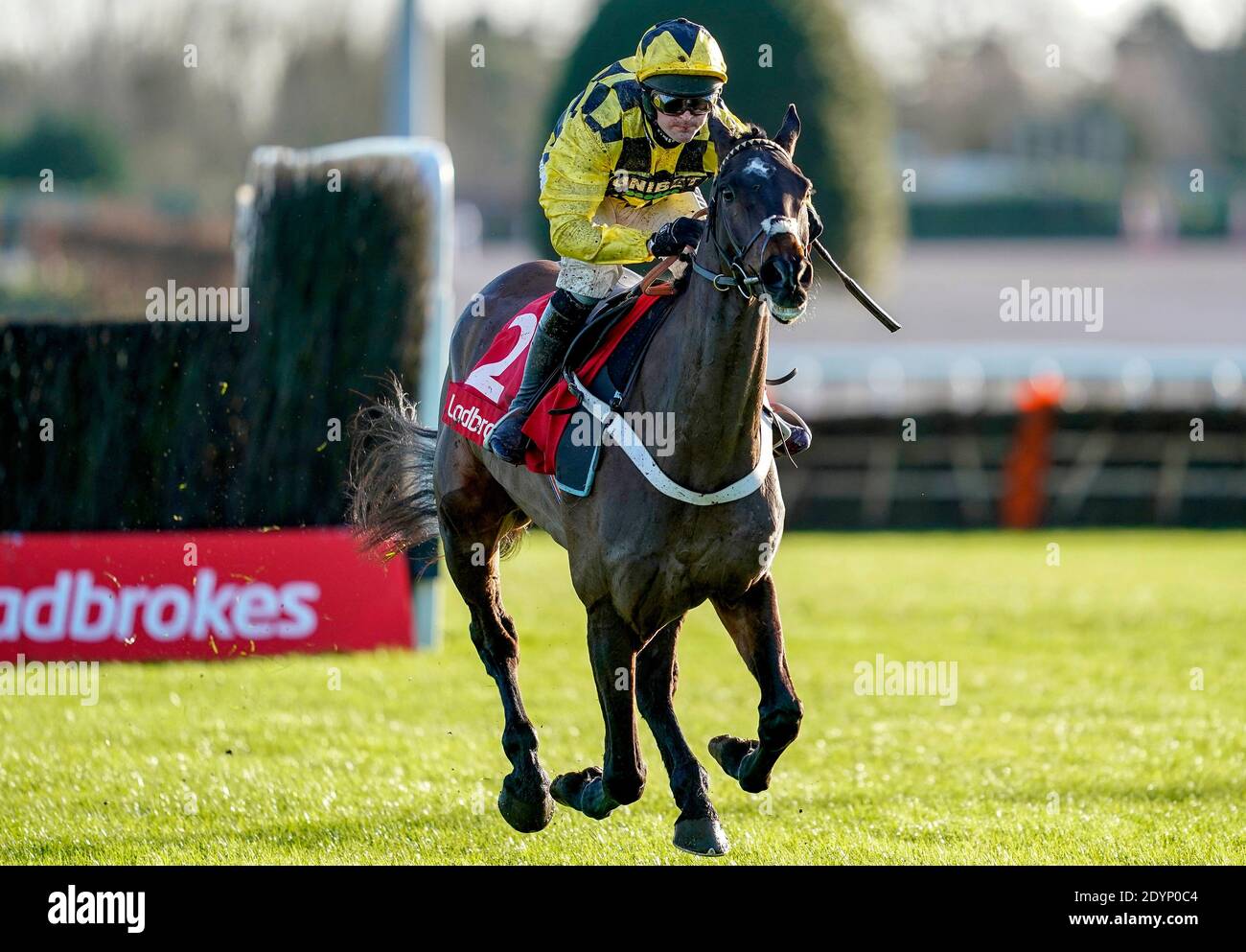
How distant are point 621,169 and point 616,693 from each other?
1648mm

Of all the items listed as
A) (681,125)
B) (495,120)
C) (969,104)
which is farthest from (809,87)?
(969,104)

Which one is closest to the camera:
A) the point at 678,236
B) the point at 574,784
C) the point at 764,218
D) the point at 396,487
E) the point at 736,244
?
the point at 764,218

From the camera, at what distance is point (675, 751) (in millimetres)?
5559

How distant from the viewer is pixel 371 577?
9633mm

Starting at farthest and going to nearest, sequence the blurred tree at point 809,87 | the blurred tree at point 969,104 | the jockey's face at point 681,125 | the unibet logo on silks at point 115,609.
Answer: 1. the blurred tree at point 969,104
2. the blurred tree at point 809,87
3. the unibet logo on silks at point 115,609
4. the jockey's face at point 681,125

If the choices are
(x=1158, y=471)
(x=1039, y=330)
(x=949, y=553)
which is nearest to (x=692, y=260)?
(x=949, y=553)

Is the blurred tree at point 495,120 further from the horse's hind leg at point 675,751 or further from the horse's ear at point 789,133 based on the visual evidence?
the horse's ear at point 789,133

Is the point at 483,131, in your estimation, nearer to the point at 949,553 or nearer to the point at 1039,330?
the point at 1039,330

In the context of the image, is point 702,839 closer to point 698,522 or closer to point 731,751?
point 731,751

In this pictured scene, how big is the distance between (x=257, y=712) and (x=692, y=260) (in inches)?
163

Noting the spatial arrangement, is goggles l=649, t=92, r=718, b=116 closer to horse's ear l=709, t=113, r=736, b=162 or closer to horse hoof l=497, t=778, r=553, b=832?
horse's ear l=709, t=113, r=736, b=162

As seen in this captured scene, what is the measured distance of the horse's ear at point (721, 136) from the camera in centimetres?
479

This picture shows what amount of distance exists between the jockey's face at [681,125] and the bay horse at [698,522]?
34cm

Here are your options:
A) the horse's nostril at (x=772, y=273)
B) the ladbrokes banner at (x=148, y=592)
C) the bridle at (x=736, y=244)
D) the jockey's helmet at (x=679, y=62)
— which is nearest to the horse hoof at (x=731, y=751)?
the bridle at (x=736, y=244)
